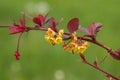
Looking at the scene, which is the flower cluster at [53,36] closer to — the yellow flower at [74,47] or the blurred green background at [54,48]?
the yellow flower at [74,47]

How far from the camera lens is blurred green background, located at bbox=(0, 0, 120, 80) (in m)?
3.32

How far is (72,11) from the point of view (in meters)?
4.70

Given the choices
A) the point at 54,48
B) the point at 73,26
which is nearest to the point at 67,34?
the point at 73,26

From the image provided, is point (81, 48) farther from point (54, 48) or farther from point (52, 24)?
point (54, 48)

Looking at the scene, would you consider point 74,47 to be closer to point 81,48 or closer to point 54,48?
point 81,48

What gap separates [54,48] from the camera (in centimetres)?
374

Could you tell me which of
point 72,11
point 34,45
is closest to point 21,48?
point 34,45

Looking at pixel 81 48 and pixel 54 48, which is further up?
pixel 81 48

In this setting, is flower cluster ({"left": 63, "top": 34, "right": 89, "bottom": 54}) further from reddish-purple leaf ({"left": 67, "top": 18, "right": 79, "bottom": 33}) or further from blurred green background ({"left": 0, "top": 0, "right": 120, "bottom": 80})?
blurred green background ({"left": 0, "top": 0, "right": 120, "bottom": 80})

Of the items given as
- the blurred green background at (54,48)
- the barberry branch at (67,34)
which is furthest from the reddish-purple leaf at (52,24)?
the blurred green background at (54,48)

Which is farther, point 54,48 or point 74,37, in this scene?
point 54,48

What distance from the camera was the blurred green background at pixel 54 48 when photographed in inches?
131

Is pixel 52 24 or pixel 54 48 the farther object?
pixel 54 48

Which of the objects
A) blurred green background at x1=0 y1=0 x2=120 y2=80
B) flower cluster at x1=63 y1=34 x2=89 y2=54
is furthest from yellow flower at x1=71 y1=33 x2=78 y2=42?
blurred green background at x1=0 y1=0 x2=120 y2=80
